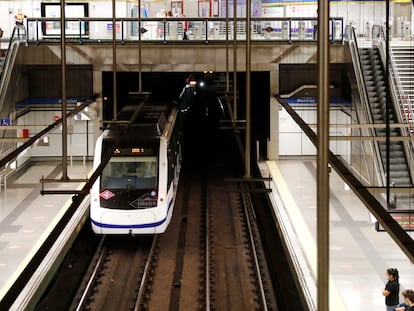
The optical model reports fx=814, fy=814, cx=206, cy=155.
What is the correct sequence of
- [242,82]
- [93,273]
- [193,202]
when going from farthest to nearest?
[242,82]
[193,202]
[93,273]

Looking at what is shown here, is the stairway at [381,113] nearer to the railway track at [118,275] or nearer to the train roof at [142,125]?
the train roof at [142,125]

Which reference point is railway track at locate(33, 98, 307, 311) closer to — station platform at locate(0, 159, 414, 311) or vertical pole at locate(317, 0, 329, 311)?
station platform at locate(0, 159, 414, 311)

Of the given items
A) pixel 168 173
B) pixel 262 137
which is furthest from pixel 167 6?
pixel 168 173

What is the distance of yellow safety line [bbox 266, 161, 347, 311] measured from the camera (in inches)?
464

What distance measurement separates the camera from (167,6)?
29.4 m

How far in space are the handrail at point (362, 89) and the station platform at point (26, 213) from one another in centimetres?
663

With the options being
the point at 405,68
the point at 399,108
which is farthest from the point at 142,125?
the point at 405,68

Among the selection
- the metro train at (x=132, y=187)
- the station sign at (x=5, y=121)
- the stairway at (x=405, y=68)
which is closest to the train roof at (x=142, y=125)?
the metro train at (x=132, y=187)

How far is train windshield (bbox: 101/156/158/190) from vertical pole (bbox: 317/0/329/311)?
1343cm

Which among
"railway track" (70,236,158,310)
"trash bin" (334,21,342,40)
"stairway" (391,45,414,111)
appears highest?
"trash bin" (334,21,342,40)

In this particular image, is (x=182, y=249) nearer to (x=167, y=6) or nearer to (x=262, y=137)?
(x=262, y=137)

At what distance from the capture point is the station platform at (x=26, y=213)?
14.2 metres

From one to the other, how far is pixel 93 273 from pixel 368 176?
6.28 metres

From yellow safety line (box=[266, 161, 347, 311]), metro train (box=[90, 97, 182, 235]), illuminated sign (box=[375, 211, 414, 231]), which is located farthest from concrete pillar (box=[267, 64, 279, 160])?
illuminated sign (box=[375, 211, 414, 231])
